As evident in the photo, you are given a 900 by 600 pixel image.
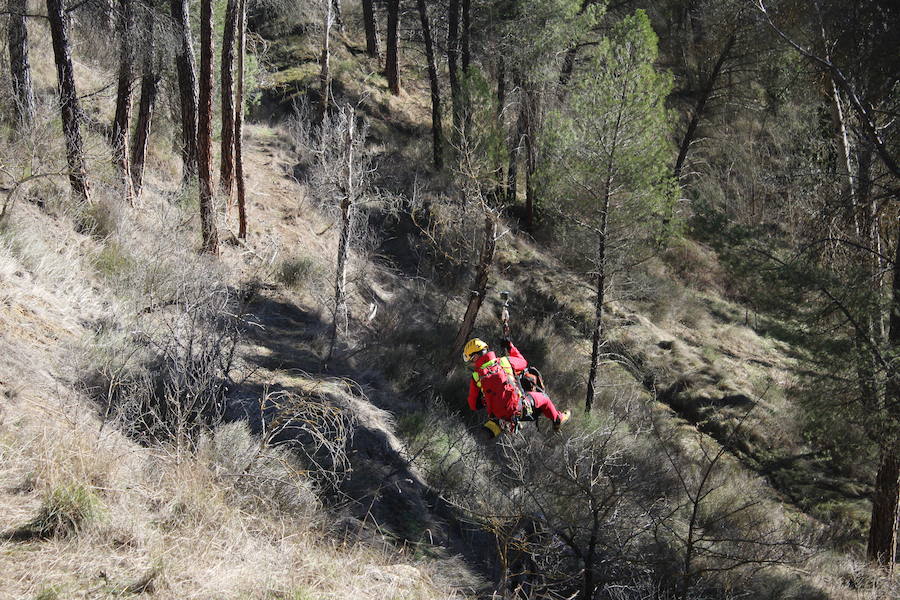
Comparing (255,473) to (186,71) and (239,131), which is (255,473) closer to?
(186,71)

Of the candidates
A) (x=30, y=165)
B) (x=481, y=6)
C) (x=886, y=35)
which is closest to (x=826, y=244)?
(x=886, y=35)

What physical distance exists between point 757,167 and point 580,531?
77.2 ft

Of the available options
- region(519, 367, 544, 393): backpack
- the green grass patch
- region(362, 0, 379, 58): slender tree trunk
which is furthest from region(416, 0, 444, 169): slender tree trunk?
region(519, 367, 544, 393): backpack

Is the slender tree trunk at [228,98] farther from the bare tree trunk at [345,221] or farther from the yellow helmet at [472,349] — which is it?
the yellow helmet at [472,349]

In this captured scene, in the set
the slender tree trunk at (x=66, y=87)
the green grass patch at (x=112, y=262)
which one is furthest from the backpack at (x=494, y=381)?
the slender tree trunk at (x=66, y=87)

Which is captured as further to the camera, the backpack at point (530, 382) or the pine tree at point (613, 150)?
the pine tree at point (613, 150)

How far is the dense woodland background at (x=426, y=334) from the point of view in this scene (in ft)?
18.3

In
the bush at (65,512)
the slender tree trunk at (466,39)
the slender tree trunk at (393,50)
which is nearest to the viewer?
the bush at (65,512)

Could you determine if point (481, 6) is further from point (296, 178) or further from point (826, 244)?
point (826, 244)

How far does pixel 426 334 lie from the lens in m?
15.4

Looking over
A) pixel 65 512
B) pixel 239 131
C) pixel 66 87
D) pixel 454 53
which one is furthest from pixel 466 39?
pixel 65 512

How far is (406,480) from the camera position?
891 centimetres

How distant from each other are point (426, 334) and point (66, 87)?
8.43 meters

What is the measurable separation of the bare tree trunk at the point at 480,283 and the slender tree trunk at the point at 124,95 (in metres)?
6.84
